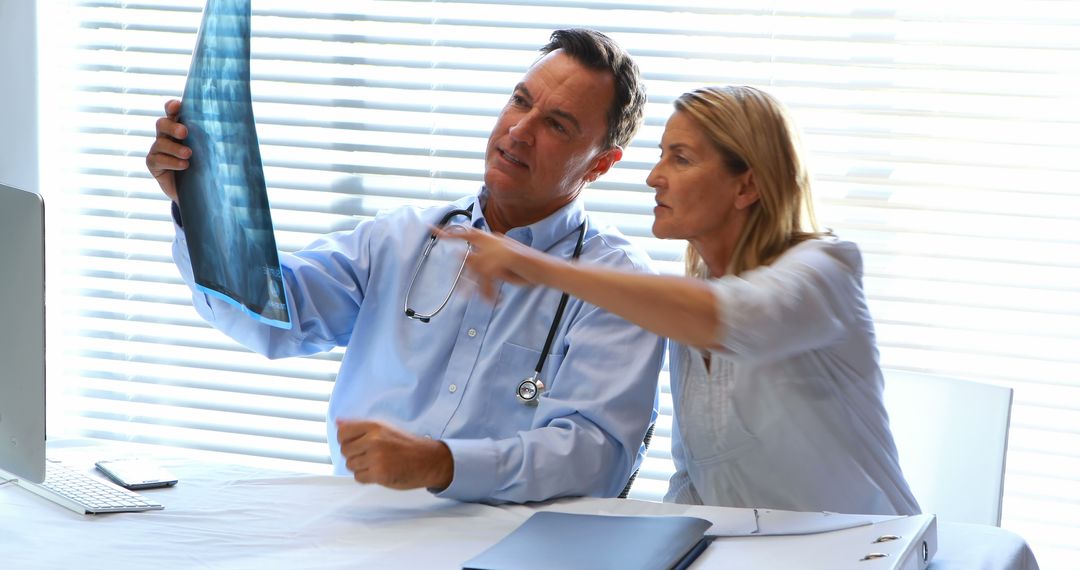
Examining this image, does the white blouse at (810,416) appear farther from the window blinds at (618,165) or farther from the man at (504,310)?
the window blinds at (618,165)

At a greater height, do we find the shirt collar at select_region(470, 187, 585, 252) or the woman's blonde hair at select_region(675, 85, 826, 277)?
the woman's blonde hair at select_region(675, 85, 826, 277)

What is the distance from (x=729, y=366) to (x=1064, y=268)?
3.38ft

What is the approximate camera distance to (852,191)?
2.30 metres

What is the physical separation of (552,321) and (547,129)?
36 centimetres

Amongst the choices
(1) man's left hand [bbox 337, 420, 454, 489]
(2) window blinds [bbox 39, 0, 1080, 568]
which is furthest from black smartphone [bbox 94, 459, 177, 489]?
(2) window blinds [bbox 39, 0, 1080, 568]

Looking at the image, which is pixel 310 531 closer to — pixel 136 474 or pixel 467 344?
pixel 136 474

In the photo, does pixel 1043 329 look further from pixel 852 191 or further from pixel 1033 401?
pixel 852 191

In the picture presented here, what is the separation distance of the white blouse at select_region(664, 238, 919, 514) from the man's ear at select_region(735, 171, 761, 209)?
12 centimetres

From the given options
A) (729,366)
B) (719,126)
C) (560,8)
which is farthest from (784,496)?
(560,8)

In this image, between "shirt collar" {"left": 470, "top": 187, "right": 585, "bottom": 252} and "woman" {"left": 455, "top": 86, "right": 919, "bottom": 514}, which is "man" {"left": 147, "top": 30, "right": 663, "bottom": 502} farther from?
"woman" {"left": 455, "top": 86, "right": 919, "bottom": 514}

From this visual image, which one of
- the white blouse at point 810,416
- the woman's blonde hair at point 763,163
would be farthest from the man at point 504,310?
the woman's blonde hair at point 763,163

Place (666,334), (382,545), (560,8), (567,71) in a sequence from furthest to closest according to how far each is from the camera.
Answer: (560,8) → (567,71) → (666,334) → (382,545)

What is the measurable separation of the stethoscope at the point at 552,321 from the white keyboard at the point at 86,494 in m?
0.61

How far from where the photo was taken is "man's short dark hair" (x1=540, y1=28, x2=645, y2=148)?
1.95m
